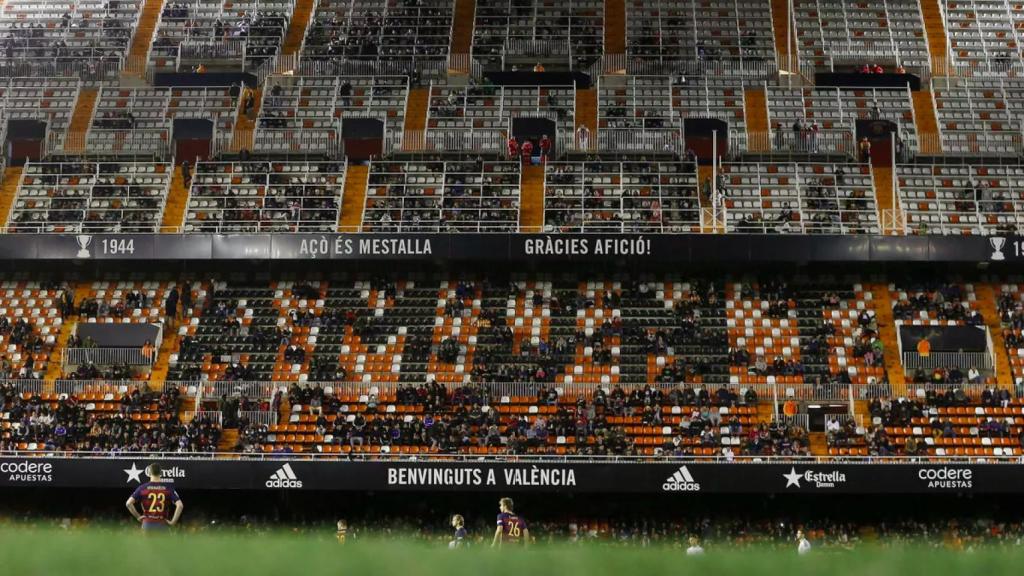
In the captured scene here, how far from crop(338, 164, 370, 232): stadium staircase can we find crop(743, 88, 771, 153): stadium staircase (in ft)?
42.1

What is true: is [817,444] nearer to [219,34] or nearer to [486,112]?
[486,112]

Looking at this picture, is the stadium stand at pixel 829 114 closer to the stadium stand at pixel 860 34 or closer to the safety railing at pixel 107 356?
the stadium stand at pixel 860 34

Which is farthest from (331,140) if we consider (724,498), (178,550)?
(178,550)

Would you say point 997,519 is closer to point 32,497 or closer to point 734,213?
point 734,213

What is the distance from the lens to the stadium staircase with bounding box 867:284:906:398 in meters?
40.0

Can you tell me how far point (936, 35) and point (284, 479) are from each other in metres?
31.0

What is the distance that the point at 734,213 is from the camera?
4588cm

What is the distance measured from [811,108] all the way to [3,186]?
90.1ft

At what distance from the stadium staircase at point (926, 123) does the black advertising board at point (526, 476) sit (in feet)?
52.3

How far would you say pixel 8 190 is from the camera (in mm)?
48844

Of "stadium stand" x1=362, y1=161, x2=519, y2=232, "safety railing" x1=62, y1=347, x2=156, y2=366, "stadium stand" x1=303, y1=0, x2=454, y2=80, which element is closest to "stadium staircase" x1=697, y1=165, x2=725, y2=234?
"stadium stand" x1=362, y1=161, x2=519, y2=232

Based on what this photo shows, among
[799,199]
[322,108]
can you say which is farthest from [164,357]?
[799,199]

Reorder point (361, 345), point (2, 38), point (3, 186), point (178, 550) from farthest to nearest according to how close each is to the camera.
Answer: point (2, 38)
point (3, 186)
point (361, 345)
point (178, 550)

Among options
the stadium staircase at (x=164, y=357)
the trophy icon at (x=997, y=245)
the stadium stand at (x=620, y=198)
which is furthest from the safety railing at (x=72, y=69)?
the trophy icon at (x=997, y=245)
